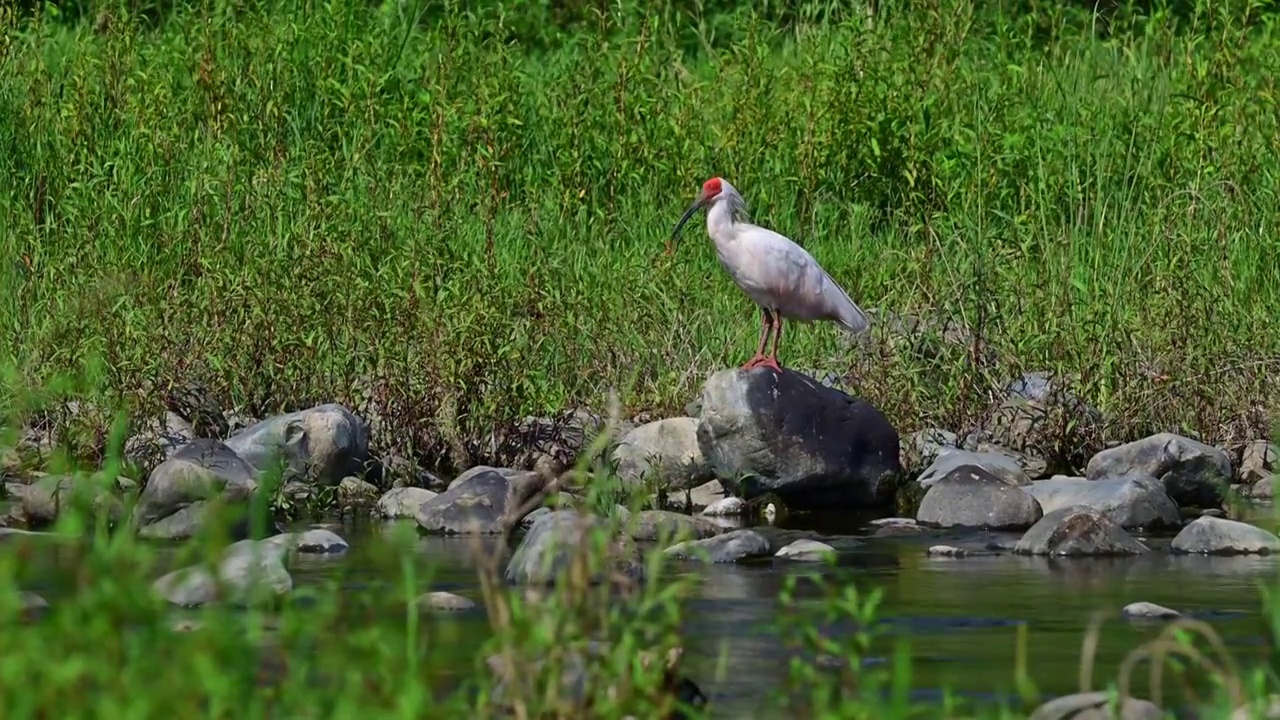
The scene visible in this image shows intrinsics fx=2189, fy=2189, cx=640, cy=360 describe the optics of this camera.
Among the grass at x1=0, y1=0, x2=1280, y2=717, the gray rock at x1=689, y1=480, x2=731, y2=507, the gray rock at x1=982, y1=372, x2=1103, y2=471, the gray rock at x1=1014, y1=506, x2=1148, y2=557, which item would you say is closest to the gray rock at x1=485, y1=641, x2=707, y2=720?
the grass at x1=0, y1=0, x2=1280, y2=717

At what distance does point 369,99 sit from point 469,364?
3951 mm

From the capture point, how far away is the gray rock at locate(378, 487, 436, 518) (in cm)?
866

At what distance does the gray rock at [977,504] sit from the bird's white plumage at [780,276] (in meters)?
1.30

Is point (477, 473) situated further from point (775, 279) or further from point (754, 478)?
point (775, 279)

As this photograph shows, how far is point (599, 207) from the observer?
1269 cm

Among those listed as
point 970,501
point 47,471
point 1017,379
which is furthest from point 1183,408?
point 47,471

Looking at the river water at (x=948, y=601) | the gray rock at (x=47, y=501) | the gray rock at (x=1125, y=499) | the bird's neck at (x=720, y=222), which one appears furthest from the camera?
the bird's neck at (x=720, y=222)

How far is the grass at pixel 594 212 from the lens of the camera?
9.64m

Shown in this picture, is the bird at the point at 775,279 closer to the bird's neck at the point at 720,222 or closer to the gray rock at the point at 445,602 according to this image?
the bird's neck at the point at 720,222

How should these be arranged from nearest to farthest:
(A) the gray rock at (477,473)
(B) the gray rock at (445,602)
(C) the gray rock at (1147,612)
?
(C) the gray rock at (1147,612)
(B) the gray rock at (445,602)
(A) the gray rock at (477,473)

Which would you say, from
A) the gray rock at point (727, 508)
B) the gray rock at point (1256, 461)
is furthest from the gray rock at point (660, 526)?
the gray rock at point (1256, 461)

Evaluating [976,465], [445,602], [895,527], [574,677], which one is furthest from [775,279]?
[574,677]

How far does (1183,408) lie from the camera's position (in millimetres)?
9609

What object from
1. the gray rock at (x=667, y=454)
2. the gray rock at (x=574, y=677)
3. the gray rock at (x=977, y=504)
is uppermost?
the gray rock at (x=574, y=677)
